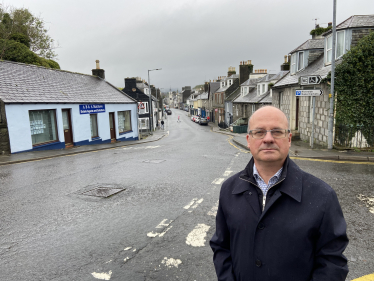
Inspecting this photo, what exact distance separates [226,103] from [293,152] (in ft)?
134

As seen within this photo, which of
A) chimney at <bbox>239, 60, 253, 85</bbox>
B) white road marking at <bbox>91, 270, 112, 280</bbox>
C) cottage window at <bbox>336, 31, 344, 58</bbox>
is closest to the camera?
white road marking at <bbox>91, 270, 112, 280</bbox>

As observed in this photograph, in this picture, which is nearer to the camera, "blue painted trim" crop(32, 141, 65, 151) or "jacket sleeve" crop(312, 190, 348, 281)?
"jacket sleeve" crop(312, 190, 348, 281)

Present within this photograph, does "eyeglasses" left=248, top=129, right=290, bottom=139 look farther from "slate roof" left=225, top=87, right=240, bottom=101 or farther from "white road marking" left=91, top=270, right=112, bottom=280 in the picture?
"slate roof" left=225, top=87, right=240, bottom=101

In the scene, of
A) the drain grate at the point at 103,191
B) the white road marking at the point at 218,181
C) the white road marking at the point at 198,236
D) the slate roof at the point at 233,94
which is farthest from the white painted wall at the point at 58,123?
the slate roof at the point at 233,94

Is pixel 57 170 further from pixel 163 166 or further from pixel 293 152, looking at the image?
pixel 293 152

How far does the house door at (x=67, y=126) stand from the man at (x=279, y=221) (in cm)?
2028

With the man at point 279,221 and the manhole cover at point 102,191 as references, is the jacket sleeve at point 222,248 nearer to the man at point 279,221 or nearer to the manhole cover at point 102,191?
the man at point 279,221

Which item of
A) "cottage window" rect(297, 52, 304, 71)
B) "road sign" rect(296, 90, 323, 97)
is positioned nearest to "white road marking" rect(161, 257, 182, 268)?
"road sign" rect(296, 90, 323, 97)

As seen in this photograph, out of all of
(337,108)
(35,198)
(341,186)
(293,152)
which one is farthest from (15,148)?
(337,108)

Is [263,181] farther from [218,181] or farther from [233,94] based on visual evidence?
[233,94]

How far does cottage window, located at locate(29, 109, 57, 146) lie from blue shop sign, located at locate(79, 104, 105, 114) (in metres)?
2.54

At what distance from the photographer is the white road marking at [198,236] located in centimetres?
460

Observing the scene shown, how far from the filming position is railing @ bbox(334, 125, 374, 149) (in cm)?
1257

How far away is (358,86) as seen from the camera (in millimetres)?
12727
